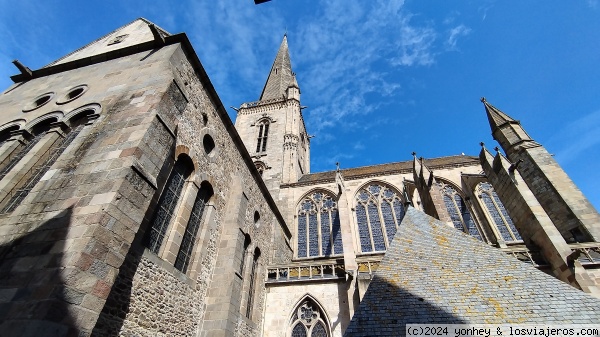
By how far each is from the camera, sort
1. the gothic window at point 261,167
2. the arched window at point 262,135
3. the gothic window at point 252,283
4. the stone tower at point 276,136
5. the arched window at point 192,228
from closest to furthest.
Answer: the arched window at point 192,228, the gothic window at point 252,283, the stone tower at point 276,136, the gothic window at point 261,167, the arched window at point 262,135

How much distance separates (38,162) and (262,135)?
17.3m

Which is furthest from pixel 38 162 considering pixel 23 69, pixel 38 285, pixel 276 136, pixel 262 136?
pixel 262 136

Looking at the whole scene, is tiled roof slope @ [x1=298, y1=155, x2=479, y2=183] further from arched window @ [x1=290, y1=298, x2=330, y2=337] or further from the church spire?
the church spire

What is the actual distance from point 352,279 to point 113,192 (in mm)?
7879

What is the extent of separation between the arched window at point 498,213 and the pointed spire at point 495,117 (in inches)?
143

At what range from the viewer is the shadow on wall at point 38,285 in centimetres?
304

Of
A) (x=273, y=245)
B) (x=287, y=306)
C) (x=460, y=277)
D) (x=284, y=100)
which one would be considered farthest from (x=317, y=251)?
(x=284, y=100)

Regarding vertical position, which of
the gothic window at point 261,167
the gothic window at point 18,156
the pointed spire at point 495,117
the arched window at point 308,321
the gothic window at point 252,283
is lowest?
the arched window at point 308,321

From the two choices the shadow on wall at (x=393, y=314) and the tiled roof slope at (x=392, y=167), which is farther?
the tiled roof slope at (x=392, y=167)

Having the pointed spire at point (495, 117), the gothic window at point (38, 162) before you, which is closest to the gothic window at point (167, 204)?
the gothic window at point (38, 162)

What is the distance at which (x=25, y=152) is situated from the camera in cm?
673

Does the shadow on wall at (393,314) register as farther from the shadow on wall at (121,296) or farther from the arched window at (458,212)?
the arched window at (458,212)

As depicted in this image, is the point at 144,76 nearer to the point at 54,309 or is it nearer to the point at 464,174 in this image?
the point at 54,309

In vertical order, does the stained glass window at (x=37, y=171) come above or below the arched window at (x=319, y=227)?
below
